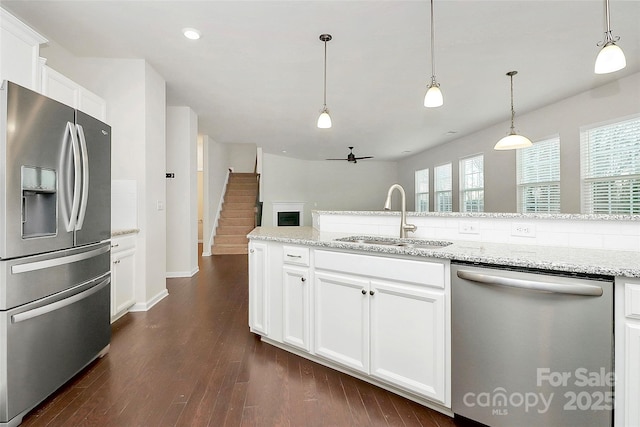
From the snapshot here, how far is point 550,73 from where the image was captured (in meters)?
3.72

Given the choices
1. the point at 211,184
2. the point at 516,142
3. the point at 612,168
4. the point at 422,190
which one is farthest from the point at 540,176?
the point at 211,184

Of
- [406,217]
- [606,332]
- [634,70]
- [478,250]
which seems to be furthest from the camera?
[634,70]

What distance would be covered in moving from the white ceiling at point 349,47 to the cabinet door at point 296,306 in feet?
6.77

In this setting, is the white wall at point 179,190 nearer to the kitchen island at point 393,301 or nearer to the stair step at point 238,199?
the kitchen island at point 393,301

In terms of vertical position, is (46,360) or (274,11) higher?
(274,11)

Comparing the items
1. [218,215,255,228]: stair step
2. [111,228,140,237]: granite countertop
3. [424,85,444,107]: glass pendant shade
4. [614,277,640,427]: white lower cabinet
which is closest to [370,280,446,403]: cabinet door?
[614,277,640,427]: white lower cabinet

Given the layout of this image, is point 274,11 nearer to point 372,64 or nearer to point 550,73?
point 372,64

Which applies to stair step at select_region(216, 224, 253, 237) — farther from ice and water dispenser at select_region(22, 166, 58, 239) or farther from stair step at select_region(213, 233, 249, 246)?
ice and water dispenser at select_region(22, 166, 58, 239)

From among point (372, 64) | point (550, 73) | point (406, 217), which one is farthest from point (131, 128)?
point (550, 73)

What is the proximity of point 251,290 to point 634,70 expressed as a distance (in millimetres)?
5012

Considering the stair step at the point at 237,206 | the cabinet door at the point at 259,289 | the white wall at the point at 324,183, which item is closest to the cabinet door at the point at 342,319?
the cabinet door at the point at 259,289

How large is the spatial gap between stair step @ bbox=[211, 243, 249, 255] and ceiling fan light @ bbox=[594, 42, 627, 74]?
21.9ft

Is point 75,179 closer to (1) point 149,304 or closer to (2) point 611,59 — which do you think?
(1) point 149,304

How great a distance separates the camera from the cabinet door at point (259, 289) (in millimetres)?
2434
